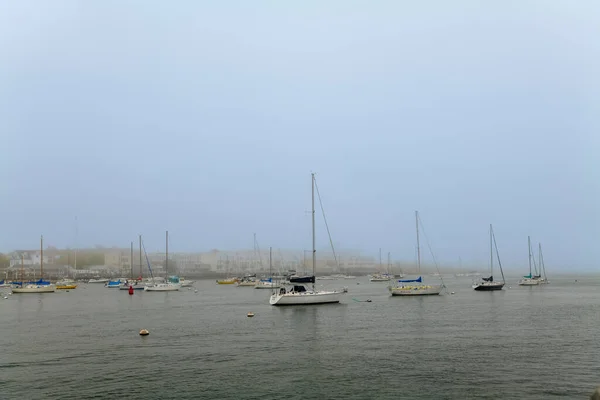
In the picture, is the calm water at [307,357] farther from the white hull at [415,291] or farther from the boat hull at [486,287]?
the boat hull at [486,287]

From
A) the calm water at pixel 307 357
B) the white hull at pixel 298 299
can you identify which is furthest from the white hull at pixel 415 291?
the calm water at pixel 307 357

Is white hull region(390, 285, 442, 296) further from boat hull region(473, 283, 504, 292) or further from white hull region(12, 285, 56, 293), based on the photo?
white hull region(12, 285, 56, 293)

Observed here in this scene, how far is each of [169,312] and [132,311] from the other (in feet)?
17.8

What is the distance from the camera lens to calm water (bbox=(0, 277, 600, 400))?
2222 cm

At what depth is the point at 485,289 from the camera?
9881cm

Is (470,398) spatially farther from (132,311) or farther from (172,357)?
(132,311)

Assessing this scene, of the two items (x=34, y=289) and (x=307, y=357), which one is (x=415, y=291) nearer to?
(x=307, y=357)

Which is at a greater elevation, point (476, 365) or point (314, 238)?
point (314, 238)

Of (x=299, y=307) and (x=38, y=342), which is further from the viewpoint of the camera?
(x=299, y=307)

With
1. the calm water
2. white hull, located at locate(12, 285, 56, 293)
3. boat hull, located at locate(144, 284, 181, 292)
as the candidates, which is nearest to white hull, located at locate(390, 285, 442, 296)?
the calm water

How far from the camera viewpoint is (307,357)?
96.0ft

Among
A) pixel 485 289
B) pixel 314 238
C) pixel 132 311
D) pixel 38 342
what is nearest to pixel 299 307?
pixel 314 238

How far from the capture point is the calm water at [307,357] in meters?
22.2

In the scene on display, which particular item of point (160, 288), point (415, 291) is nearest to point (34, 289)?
point (160, 288)
